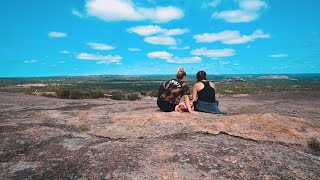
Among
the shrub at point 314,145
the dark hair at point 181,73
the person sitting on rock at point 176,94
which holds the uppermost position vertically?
the dark hair at point 181,73

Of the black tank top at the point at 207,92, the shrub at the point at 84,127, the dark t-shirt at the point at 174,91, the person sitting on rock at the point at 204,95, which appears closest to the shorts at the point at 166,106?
the dark t-shirt at the point at 174,91

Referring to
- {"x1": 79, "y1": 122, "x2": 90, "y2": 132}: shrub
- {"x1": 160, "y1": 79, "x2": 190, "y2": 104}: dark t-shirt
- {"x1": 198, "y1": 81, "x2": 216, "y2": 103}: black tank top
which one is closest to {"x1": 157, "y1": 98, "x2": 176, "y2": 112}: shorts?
{"x1": 160, "y1": 79, "x2": 190, "y2": 104}: dark t-shirt

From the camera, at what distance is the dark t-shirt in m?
10.8

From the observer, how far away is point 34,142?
780 cm

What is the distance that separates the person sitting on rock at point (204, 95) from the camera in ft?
35.9

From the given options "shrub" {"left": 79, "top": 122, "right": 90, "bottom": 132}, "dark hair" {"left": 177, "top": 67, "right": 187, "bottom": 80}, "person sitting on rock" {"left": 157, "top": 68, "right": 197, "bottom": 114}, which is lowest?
"shrub" {"left": 79, "top": 122, "right": 90, "bottom": 132}

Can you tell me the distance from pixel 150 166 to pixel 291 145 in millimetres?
4001

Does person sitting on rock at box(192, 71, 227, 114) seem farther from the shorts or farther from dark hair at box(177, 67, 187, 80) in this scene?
the shorts

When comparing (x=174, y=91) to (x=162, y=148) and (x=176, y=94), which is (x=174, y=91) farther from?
(x=162, y=148)

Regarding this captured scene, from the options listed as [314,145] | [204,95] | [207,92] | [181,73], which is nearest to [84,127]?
[181,73]

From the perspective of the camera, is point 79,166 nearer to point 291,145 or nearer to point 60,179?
point 60,179

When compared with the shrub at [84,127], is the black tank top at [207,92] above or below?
above

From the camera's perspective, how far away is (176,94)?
1098cm

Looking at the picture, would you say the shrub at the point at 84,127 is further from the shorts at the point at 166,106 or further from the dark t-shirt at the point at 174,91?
the dark t-shirt at the point at 174,91
